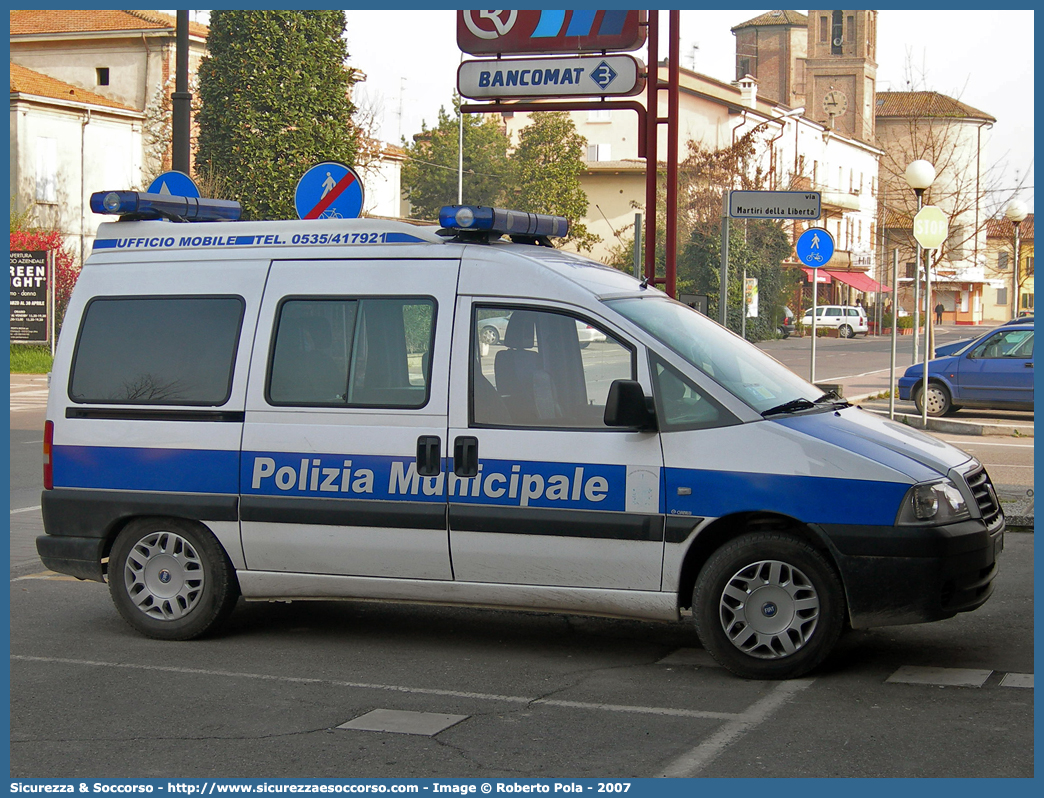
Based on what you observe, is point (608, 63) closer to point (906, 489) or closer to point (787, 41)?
point (906, 489)

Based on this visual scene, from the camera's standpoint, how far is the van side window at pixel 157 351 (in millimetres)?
6898

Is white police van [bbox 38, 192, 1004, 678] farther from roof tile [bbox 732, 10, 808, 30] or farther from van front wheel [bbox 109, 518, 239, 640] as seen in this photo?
roof tile [bbox 732, 10, 808, 30]

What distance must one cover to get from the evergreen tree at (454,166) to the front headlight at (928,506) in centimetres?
5849

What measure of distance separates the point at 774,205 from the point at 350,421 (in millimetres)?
6119

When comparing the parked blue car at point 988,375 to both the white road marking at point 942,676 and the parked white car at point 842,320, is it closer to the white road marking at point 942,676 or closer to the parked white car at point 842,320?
the white road marking at point 942,676

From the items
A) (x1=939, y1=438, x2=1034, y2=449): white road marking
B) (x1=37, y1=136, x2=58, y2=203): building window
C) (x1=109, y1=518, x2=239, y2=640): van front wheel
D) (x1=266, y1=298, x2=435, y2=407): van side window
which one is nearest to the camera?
(x1=266, y1=298, x2=435, y2=407): van side window

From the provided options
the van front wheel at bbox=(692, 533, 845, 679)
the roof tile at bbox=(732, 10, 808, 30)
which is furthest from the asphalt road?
the roof tile at bbox=(732, 10, 808, 30)

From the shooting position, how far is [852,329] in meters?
65.6

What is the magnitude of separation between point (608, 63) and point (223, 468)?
6.35 m

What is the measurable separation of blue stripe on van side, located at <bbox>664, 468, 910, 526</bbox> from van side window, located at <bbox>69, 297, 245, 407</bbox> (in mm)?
2505

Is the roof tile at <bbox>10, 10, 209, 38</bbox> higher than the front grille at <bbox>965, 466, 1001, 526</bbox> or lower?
higher

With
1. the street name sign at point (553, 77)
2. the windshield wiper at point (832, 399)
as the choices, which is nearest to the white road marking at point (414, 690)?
the windshield wiper at point (832, 399)

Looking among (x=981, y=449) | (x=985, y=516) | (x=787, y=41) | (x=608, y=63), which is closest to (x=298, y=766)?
(x=985, y=516)

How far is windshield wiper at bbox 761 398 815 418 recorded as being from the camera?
6.13 m
